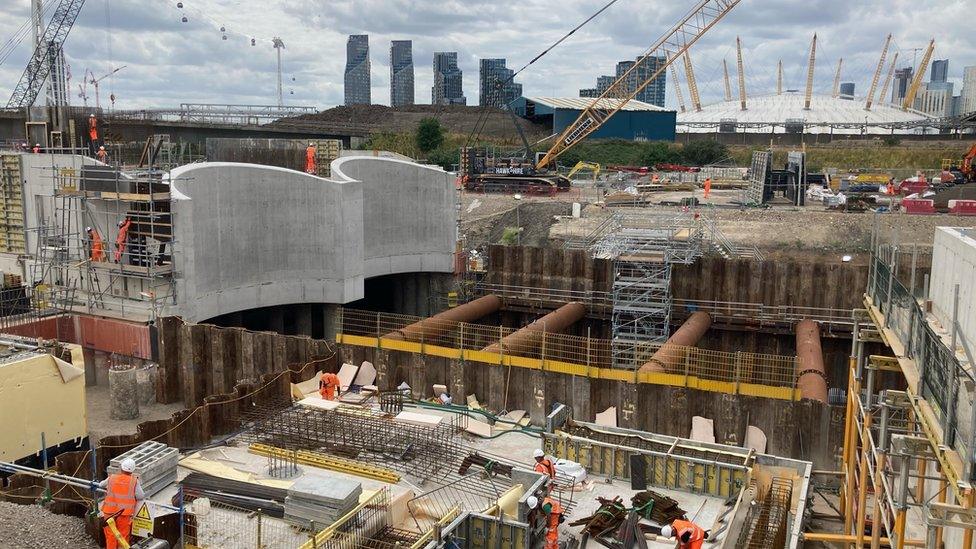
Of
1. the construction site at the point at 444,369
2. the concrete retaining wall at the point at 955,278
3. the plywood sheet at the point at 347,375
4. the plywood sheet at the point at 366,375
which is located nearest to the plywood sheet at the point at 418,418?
the construction site at the point at 444,369

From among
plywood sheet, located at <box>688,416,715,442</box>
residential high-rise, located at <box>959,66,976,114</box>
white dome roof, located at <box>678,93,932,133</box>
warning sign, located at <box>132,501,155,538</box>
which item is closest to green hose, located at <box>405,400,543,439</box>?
plywood sheet, located at <box>688,416,715,442</box>

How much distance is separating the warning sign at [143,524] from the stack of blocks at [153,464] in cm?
155

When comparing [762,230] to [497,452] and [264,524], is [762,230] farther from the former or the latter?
[264,524]

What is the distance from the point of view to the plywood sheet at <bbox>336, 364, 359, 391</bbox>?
769 inches

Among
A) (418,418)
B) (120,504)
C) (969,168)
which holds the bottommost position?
(418,418)

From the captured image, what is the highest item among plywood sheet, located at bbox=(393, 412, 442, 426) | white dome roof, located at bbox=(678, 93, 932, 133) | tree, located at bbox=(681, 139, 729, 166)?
white dome roof, located at bbox=(678, 93, 932, 133)

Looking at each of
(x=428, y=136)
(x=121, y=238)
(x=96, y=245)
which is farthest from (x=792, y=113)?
(x=121, y=238)

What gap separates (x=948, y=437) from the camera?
7531 mm

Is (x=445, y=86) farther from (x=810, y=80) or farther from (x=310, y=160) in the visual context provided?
(x=310, y=160)

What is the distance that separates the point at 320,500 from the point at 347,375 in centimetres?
827

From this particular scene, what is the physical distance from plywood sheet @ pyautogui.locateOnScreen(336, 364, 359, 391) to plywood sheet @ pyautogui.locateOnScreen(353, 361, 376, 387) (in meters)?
0.13

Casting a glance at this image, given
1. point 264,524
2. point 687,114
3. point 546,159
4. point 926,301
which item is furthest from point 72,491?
point 687,114

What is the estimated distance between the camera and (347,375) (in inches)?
776

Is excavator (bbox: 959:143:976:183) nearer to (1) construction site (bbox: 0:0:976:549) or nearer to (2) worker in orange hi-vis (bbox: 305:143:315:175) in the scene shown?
(1) construction site (bbox: 0:0:976:549)
